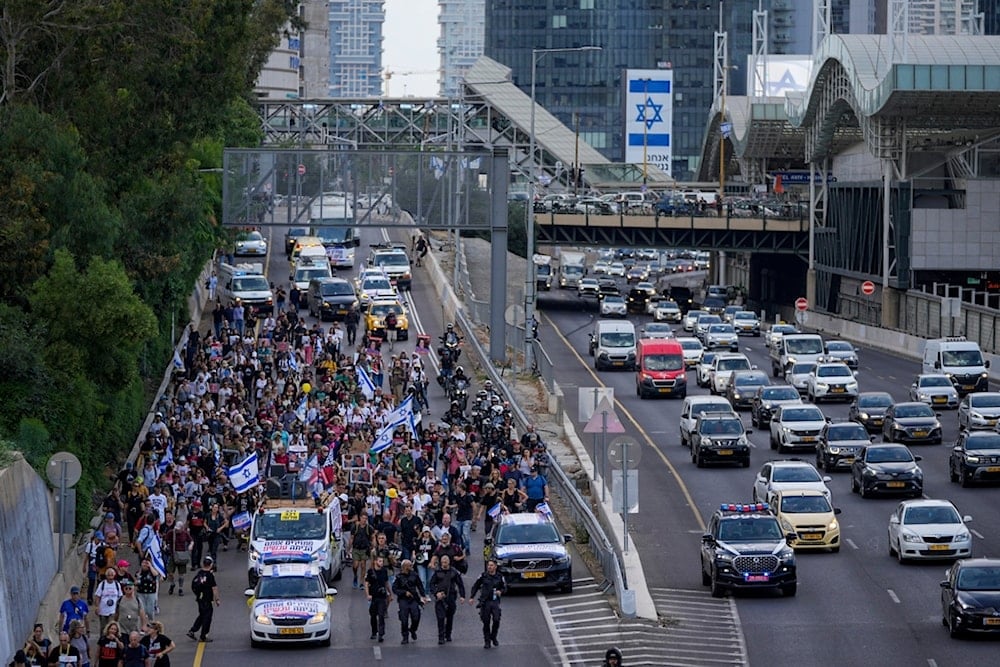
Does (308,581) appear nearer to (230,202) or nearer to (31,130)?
(31,130)

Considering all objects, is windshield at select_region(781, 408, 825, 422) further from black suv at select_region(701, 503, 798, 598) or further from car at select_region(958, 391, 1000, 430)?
black suv at select_region(701, 503, 798, 598)

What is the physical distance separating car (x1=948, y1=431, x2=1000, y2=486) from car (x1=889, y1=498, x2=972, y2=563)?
8.57 metres

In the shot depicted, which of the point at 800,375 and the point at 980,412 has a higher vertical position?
the point at 980,412

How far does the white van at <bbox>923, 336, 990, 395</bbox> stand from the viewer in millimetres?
60594

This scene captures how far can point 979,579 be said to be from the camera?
2762 centimetres

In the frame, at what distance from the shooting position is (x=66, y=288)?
36188mm

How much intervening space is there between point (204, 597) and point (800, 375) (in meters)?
36.8

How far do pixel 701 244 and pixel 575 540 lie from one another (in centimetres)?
7751

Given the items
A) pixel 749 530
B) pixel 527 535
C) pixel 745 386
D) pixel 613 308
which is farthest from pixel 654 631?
pixel 613 308

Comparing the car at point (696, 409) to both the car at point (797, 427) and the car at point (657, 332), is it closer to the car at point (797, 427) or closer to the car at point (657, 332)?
the car at point (797, 427)

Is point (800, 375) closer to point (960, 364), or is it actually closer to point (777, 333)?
point (960, 364)

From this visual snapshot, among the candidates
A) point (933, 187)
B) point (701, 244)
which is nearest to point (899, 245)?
point (933, 187)

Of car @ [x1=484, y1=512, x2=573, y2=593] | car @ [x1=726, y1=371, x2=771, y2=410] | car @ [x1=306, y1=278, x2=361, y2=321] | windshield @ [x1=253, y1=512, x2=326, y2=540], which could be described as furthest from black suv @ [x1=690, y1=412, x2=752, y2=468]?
car @ [x1=306, y1=278, x2=361, y2=321]

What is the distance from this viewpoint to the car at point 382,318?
67.8 metres
